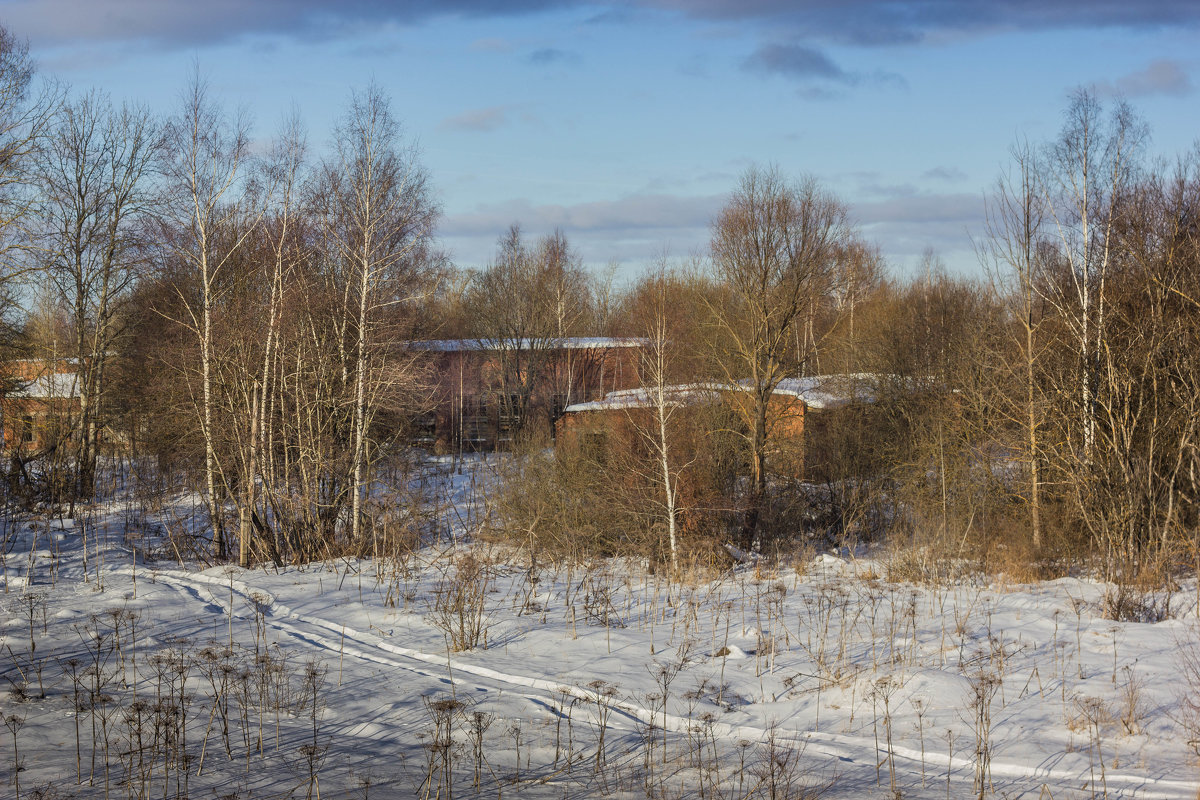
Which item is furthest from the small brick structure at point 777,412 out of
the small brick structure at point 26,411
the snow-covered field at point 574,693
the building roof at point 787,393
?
the small brick structure at point 26,411

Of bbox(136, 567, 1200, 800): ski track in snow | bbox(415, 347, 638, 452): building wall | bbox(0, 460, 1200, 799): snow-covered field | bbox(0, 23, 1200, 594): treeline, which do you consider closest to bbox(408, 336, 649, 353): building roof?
bbox(415, 347, 638, 452): building wall

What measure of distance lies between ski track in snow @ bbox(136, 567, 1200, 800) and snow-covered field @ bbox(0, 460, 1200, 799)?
0.03 metres

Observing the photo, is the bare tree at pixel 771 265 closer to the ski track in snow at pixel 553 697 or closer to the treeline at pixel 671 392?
the treeline at pixel 671 392

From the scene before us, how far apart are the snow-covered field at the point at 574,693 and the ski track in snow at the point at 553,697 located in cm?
3

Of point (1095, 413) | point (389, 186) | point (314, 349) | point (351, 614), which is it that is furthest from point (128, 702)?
point (1095, 413)

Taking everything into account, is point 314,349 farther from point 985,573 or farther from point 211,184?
point 985,573

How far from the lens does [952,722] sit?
6879 mm

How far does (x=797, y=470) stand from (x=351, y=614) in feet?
47.9

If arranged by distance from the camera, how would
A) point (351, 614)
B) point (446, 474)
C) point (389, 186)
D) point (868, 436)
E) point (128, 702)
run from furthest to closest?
point (446, 474)
point (868, 436)
point (389, 186)
point (351, 614)
point (128, 702)

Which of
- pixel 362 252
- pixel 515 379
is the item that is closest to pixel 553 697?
pixel 362 252

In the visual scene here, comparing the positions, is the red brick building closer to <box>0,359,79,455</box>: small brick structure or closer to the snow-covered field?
<box>0,359,79,455</box>: small brick structure

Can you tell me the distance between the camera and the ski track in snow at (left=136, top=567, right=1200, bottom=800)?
5859 millimetres

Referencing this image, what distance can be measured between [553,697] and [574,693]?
0.24m

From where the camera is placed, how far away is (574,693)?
24.6 ft
